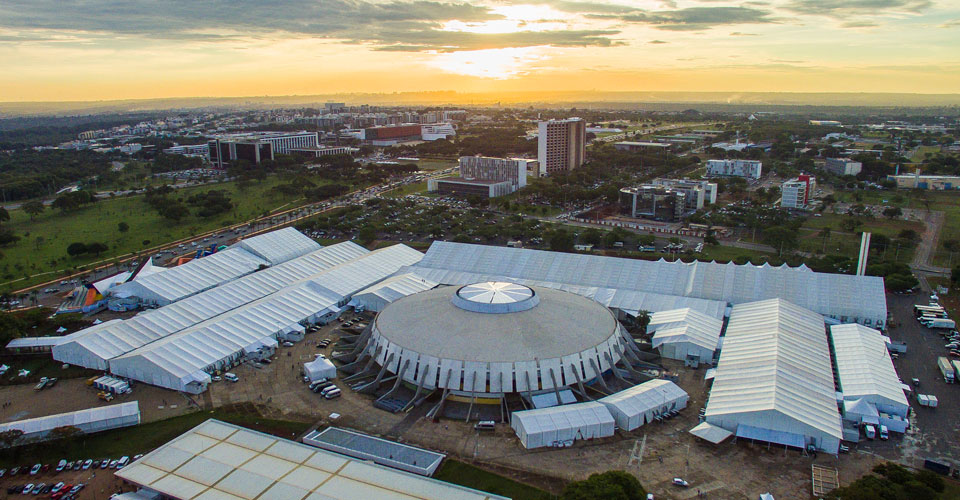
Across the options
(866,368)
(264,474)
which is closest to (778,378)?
(866,368)

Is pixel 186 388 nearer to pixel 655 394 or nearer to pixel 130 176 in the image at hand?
pixel 655 394

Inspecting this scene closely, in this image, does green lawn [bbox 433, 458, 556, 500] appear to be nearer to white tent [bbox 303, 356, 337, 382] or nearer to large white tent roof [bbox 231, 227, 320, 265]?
white tent [bbox 303, 356, 337, 382]

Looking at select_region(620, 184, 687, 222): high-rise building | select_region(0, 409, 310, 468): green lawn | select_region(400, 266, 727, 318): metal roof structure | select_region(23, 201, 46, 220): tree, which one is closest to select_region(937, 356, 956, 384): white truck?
select_region(400, 266, 727, 318): metal roof structure

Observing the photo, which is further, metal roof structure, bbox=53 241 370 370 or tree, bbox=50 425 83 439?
metal roof structure, bbox=53 241 370 370

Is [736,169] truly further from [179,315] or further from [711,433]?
[179,315]

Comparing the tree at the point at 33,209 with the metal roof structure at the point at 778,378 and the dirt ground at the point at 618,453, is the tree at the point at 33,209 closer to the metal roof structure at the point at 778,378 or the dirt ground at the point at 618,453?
the dirt ground at the point at 618,453

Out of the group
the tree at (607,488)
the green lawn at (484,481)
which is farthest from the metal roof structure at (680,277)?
the tree at (607,488)

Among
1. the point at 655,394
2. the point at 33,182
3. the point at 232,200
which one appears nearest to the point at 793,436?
the point at 655,394
